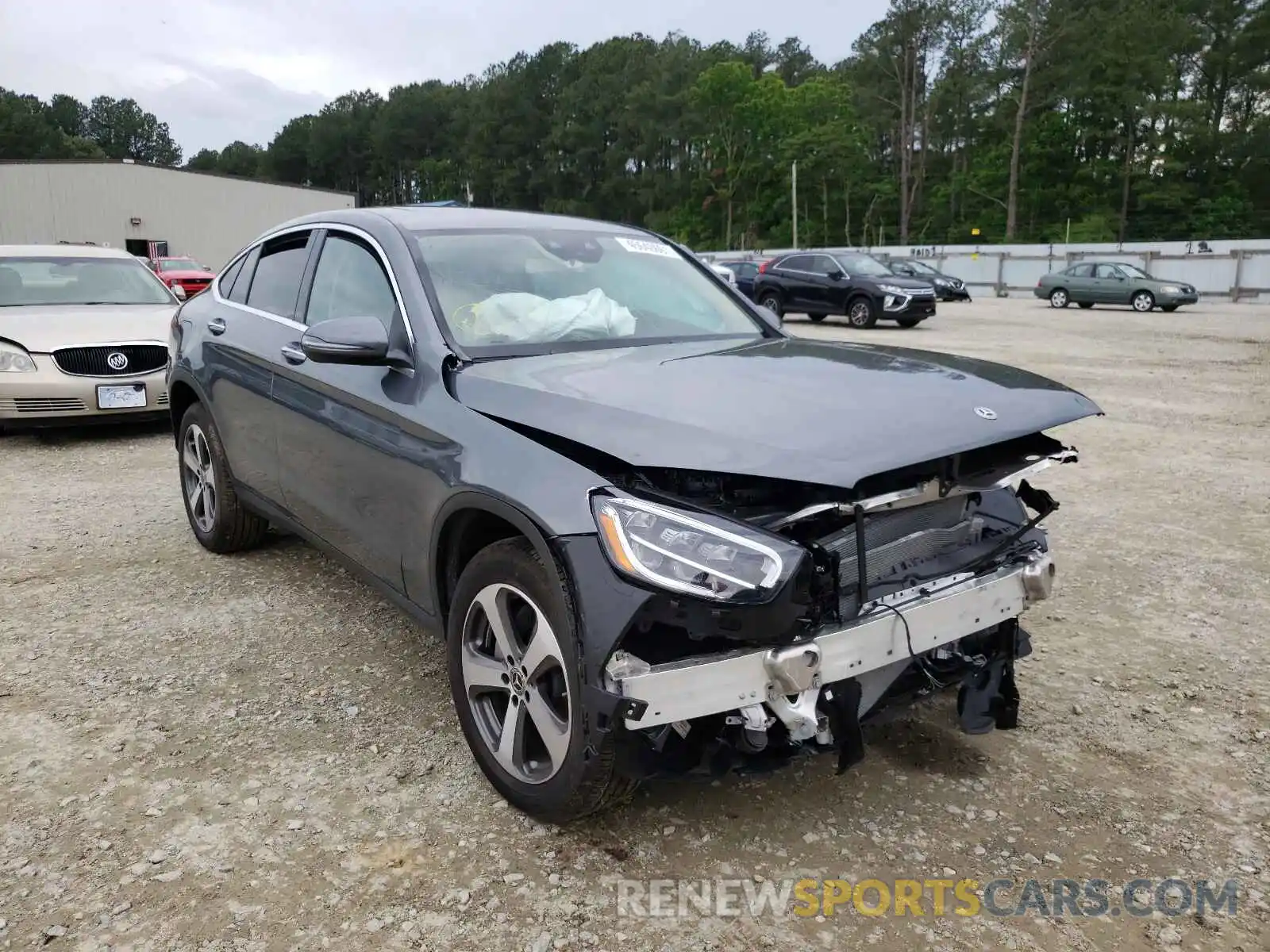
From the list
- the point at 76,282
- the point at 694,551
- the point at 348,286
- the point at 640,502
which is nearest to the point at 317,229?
the point at 348,286

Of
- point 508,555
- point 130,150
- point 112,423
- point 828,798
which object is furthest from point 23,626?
point 130,150

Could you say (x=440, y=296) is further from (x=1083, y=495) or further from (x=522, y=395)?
(x=1083, y=495)

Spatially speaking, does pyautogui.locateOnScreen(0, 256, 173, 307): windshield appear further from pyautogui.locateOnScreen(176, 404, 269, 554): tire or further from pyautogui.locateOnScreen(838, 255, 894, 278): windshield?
pyautogui.locateOnScreen(838, 255, 894, 278): windshield

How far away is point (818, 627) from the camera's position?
2.22 meters

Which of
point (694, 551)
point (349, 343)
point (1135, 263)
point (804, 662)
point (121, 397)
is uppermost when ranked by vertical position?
point (1135, 263)

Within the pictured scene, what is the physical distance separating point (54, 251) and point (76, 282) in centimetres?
58

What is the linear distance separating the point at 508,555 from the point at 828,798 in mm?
1184

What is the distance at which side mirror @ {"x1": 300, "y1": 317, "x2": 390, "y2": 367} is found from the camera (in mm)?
2924

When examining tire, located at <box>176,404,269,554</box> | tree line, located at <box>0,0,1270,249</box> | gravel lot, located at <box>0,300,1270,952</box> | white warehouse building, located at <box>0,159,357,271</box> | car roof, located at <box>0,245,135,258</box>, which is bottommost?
gravel lot, located at <box>0,300,1270,952</box>

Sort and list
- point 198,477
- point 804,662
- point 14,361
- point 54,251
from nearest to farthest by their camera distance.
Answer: point 804,662 → point 198,477 → point 14,361 → point 54,251

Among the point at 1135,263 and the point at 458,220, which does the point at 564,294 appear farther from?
the point at 1135,263

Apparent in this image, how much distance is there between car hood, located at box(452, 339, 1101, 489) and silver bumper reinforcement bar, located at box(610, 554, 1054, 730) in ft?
1.24

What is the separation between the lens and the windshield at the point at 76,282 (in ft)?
27.7

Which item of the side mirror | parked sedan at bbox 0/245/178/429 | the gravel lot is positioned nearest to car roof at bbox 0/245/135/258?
parked sedan at bbox 0/245/178/429
